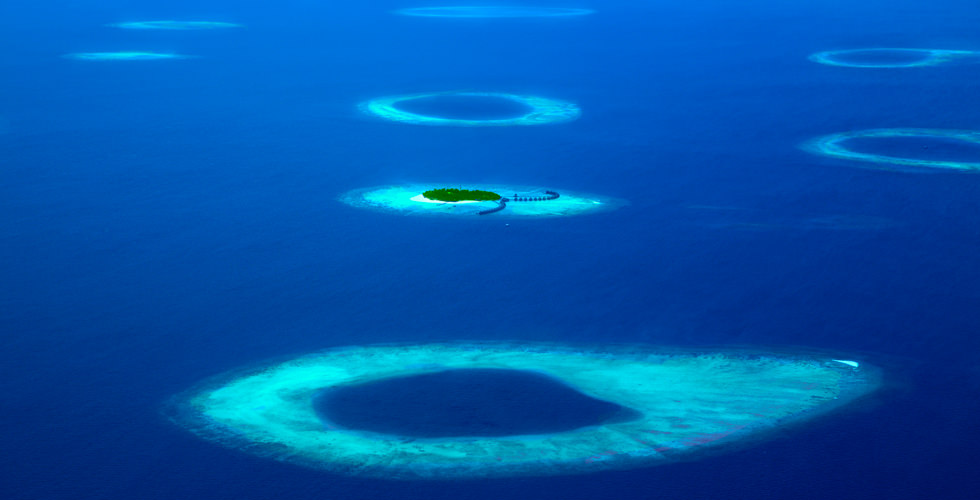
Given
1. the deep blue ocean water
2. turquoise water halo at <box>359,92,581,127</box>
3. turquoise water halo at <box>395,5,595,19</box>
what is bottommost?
the deep blue ocean water

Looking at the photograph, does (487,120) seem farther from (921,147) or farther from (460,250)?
→ (460,250)

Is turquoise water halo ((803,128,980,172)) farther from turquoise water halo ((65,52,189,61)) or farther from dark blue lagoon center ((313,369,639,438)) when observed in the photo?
turquoise water halo ((65,52,189,61))

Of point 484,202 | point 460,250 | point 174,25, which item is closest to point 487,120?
point 484,202

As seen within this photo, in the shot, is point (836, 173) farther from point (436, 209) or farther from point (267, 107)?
point (267, 107)

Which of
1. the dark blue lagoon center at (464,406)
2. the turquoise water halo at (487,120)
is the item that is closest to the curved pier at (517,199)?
the turquoise water halo at (487,120)

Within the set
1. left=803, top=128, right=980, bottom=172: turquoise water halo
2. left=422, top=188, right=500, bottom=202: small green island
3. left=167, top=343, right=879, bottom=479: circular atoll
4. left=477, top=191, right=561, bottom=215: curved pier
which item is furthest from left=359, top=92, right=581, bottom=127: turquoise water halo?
left=167, top=343, right=879, bottom=479: circular atoll

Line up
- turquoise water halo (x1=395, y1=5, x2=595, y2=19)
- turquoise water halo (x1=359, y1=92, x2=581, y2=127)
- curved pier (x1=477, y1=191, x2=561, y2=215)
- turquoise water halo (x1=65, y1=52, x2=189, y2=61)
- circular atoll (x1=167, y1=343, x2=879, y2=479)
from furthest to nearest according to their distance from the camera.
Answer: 1. turquoise water halo (x1=395, y1=5, x2=595, y2=19)
2. turquoise water halo (x1=65, y1=52, x2=189, y2=61)
3. turquoise water halo (x1=359, y1=92, x2=581, y2=127)
4. curved pier (x1=477, y1=191, x2=561, y2=215)
5. circular atoll (x1=167, y1=343, x2=879, y2=479)
